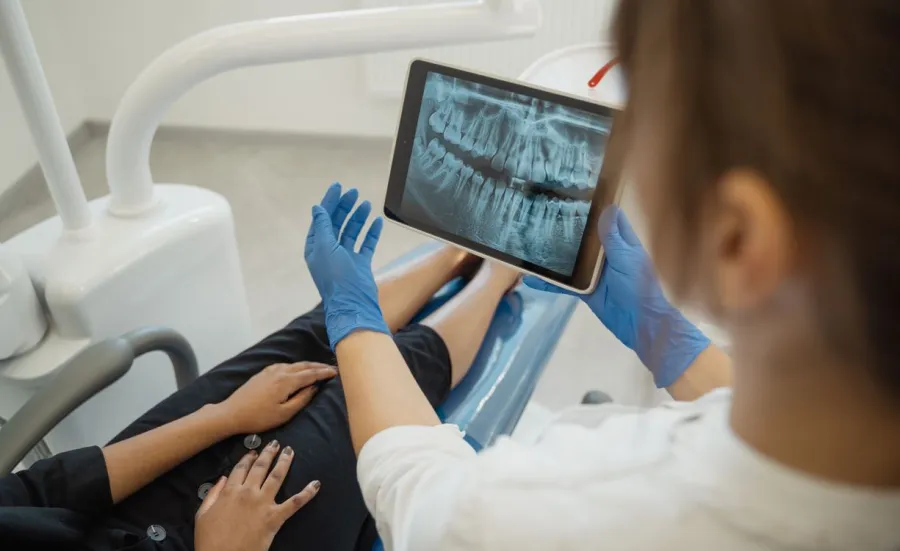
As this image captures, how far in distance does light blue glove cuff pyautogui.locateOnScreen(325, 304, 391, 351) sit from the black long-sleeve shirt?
36 centimetres

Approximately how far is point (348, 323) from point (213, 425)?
0.32 meters

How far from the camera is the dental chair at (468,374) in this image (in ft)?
2.98

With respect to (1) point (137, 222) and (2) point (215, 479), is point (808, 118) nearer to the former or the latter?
(2) point (215, 479)

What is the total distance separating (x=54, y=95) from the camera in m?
2.46

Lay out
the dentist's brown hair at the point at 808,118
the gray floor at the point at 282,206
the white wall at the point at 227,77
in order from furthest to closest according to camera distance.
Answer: the white wall at the point at 227,77
the gray floor at the point at 282,206
the dentist's brown hair at the point at 808,118

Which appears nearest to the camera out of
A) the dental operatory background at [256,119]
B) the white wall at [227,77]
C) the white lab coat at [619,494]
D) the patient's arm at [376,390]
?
the white lab coat at [619,494]

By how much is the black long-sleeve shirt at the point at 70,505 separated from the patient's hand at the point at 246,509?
0.17 feet

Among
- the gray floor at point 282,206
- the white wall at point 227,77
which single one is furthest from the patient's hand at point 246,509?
the white wall at point 227,77

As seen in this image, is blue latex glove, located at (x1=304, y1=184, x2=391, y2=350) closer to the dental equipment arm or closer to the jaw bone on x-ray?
the jaw bone on x-ray

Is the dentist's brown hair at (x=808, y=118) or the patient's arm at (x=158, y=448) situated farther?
the patient's arm at (x=158, y=448)

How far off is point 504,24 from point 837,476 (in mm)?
724

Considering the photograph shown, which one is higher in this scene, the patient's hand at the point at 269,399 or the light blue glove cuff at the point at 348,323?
the light blue glove cuff at the point at 348,323

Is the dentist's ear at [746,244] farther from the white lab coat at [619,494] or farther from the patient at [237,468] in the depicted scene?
the patient at [237,468]

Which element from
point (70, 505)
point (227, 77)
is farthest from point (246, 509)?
point (227, 77)
